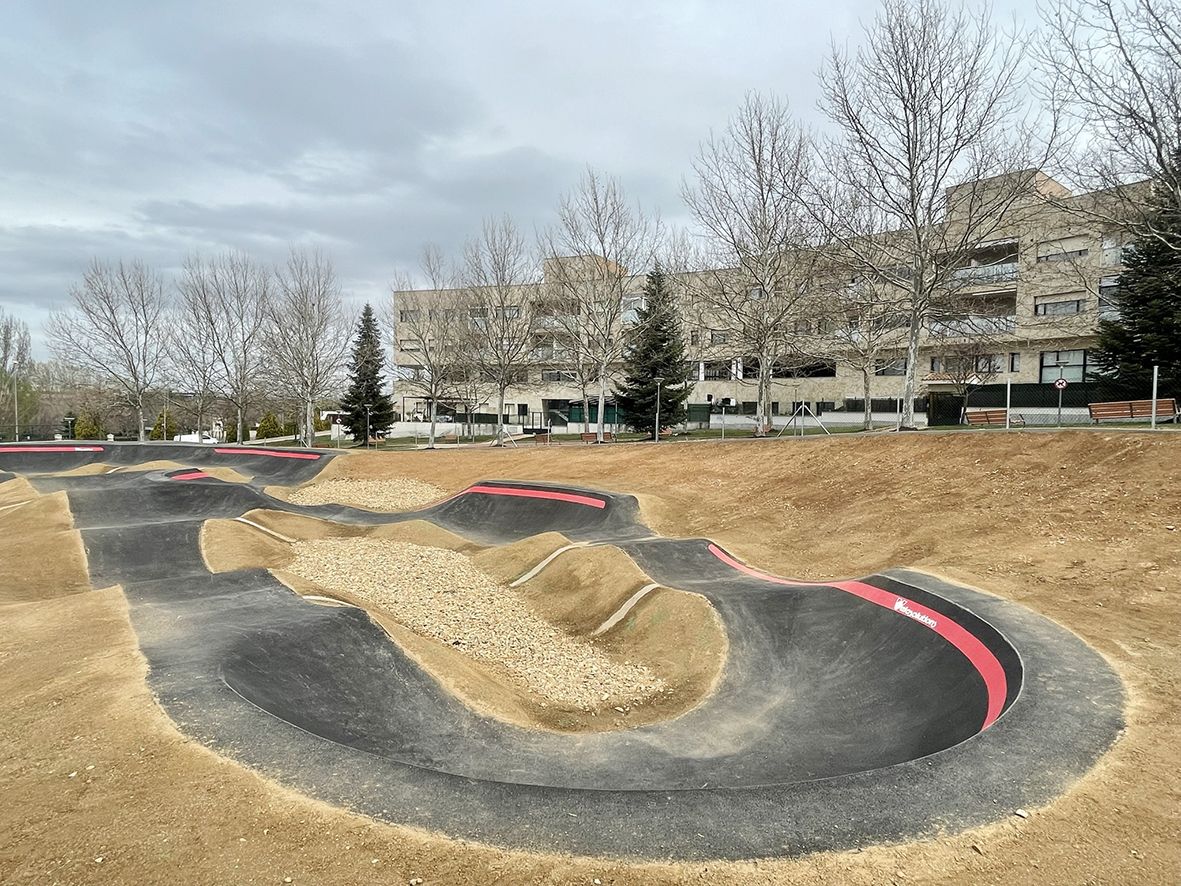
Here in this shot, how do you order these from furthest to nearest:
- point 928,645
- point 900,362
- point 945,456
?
point 900,362 → point 945,456 → point 928,645

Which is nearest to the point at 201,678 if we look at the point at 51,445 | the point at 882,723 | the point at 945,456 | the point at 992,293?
the point at 882,723

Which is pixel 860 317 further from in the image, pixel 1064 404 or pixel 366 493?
pixel 366 493

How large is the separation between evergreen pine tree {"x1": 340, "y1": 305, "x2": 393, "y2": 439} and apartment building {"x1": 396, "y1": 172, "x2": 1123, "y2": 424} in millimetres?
12686

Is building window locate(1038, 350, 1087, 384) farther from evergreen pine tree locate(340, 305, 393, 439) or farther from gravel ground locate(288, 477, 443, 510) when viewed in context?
evergreen pine tree locate(340, 305, 393, 439)

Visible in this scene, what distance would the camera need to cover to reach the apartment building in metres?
34.7

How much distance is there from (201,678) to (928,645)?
8785 millimetres

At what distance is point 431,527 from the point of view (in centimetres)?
1947

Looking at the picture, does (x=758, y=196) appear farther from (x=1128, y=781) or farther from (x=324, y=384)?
(x=324, y=384)

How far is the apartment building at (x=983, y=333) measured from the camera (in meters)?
34.7

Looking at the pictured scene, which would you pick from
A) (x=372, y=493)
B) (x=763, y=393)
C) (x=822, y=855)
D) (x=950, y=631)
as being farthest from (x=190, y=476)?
(x=822, y=855)

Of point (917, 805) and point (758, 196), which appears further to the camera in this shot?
point (758, 196)

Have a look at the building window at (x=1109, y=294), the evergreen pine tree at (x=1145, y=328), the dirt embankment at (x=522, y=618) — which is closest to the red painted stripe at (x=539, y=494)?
the dirt embankment at (x=522, y=618)

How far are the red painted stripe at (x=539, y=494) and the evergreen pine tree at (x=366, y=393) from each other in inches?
1225

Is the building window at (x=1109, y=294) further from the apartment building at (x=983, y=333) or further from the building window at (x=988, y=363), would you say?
the building window at (x=988, y=363)
